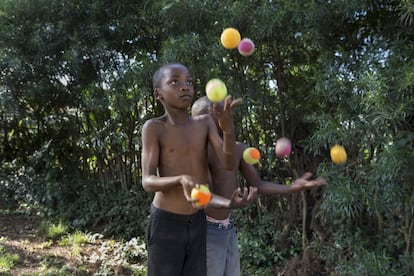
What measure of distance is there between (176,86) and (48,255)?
311 cm

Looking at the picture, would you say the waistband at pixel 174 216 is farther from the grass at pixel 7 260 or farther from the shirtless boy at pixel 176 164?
the grass at pixel 7 260

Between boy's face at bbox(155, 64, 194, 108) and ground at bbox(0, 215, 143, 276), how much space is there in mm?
2497

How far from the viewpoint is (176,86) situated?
1.90m

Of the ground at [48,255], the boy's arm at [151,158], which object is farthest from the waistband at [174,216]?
the ground at [48,255]

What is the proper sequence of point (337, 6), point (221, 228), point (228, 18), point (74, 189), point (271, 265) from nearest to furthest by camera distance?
1. point (221, 228)
2. point (337, 6)
3. point (228, 18)
4. point (271, 265)
5. point (74, 189)

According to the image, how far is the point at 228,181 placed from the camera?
223 centimetres

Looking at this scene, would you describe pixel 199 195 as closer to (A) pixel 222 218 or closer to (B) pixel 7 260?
(A) pixel 222 218

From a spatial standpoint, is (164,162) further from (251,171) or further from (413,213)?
(413,213)

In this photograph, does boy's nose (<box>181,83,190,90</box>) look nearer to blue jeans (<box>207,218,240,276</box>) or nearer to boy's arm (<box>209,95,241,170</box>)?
boy's arm (<box>209,95,241,170</box>)

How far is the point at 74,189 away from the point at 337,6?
4051 mm

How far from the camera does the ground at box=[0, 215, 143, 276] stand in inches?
156

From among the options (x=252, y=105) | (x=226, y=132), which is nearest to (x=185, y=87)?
(x=226, y=132)

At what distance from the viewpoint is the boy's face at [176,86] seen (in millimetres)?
1902

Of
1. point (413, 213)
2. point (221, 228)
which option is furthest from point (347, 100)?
point (221, 228)
